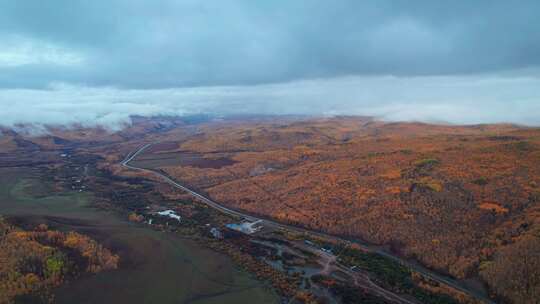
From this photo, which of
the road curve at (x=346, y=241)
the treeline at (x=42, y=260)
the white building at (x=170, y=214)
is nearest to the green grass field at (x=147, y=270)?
the treeline at (x=42, y=260)

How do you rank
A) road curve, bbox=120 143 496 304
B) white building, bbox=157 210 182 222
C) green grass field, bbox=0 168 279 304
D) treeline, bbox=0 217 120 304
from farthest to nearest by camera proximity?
1. white building, bbox=157 210 182 222
2. road curve, bbox=120 143 496 304
3. green grass field, bbox=0 168 279 304
4. treeline, bbox=0 217 120 304

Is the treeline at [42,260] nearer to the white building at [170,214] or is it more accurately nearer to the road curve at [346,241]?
the white building at [170,214]

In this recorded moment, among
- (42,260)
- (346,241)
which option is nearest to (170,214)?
(42,260)

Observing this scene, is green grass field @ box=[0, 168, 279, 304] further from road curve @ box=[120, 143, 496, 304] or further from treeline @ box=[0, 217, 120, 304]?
road curve @ box=[120, 143, 496, 304]

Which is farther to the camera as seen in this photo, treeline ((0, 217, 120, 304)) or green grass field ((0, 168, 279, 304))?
green grass field ((0, 168, 279, 304))

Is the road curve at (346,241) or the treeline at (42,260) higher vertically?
the treeline at (42,260)

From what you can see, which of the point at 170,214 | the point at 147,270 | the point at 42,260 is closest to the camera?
the point at 42,260

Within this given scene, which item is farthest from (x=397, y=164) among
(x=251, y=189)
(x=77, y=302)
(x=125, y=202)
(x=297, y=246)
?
(x=77, y=302)

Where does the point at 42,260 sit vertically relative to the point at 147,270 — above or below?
above

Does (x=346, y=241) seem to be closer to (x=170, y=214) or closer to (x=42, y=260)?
(x=170, y=214)

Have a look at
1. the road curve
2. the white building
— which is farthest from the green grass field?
the road curve

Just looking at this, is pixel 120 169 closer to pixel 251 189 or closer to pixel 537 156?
pixel 251 189
